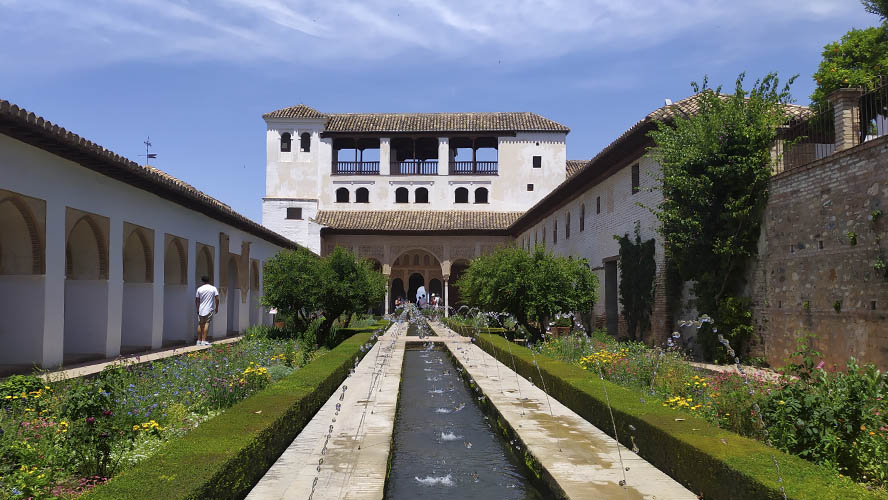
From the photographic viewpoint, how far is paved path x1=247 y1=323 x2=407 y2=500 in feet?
16.9

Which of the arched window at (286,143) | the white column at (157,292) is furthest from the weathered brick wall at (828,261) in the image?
the arched window at (286,143)

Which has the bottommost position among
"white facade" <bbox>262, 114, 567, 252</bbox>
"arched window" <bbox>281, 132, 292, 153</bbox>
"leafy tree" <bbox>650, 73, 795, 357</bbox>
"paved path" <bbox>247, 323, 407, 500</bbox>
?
"paved path" <bbox>247, 323, 407, 500</bbox>

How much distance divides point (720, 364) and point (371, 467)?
361 inches

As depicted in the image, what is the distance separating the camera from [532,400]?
31.1ft

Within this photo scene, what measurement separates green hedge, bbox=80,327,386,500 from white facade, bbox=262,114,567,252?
33.0 metres

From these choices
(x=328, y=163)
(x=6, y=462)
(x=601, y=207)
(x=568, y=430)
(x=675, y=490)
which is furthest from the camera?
(x=328, y=163)

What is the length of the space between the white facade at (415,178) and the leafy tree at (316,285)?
2304 centimetres

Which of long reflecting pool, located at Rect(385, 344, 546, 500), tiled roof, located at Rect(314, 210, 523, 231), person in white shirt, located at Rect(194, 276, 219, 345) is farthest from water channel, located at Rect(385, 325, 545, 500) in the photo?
tiled roof, located at Rect(314, 210, 523, 231)

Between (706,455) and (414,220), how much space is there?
115ft

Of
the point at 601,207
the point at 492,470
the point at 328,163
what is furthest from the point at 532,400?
the point at 328,163

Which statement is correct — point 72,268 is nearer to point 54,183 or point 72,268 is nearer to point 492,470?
point 54,183

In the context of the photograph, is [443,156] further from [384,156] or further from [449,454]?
[449,454]

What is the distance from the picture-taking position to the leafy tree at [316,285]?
1677 cm

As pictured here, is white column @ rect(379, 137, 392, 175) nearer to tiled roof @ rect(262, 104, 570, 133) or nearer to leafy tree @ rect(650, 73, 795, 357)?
tiled roof @ rect(262, 104, 570, 133)
